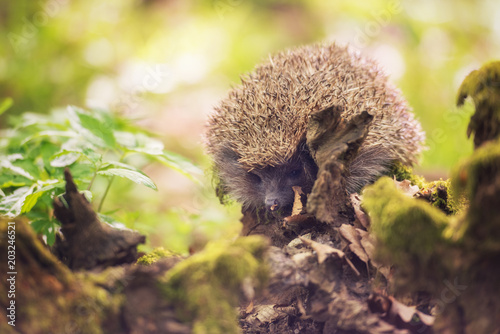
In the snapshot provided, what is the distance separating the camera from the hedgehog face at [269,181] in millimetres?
3090

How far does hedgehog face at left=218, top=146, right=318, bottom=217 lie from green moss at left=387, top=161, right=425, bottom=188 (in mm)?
588

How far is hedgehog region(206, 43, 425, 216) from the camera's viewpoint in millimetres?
2953

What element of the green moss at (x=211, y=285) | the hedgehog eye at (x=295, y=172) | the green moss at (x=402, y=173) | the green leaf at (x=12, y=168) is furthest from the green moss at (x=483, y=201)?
the green leaf at (x=12, y=168)

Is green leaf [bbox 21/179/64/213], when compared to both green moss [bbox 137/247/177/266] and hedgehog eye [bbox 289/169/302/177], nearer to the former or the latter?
green moss [bbox 137/247/177/266]

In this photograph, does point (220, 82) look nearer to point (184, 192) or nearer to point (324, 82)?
point (184, 192)

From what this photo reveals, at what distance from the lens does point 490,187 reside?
148 cm

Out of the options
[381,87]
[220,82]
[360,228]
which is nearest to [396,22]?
[220,82]

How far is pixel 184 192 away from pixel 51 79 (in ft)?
10.1

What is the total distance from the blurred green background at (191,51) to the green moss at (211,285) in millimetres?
4821

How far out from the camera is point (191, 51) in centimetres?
938

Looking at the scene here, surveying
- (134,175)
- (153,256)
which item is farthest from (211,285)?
(153,256)

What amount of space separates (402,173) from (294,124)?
2.99ft

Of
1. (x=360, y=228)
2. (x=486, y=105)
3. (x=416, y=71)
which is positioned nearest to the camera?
(x=486, y=105)

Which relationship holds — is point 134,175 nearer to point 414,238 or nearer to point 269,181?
point 269,181
